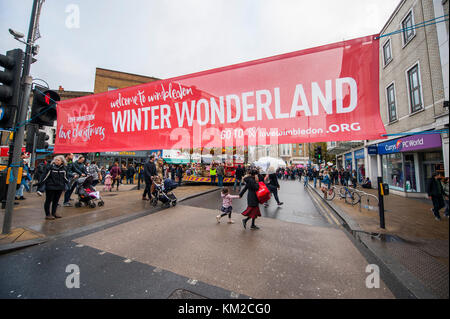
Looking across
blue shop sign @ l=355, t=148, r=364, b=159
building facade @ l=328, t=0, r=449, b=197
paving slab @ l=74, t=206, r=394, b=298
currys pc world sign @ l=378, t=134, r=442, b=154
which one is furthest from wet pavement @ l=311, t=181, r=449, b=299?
blue shop sign @ l=355, t=148, r=364, b=159

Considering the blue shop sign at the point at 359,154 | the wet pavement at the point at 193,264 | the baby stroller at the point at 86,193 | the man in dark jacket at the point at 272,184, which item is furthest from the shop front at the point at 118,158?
the blue shop sign at the point at 359,154

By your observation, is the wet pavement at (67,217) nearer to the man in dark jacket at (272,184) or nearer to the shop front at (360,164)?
the man in dark jacket at (272,184)

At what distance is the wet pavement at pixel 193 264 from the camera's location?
213 centimetres

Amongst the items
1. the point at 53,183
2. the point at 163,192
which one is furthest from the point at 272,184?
the point at 53,183

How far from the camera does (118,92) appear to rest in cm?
294

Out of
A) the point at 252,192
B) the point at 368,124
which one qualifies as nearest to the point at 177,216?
the point at 252,192

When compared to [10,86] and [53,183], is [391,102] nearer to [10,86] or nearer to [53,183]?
[10,86]

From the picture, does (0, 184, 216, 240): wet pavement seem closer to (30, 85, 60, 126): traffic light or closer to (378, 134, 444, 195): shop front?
(30, 85, 60, 126): traffic light

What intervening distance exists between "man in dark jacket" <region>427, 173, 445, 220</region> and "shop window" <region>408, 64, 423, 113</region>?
2.06 feet

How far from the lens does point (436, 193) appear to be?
118 centimetres

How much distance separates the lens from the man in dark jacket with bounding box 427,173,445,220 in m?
1.08

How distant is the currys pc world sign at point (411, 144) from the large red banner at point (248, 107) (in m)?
0.23

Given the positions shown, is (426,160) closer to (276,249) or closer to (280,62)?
(280,62)
